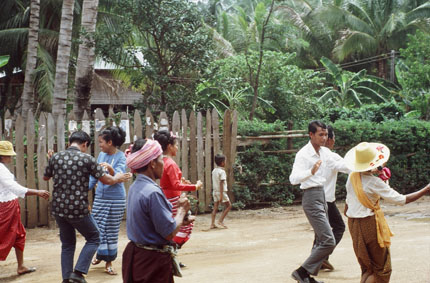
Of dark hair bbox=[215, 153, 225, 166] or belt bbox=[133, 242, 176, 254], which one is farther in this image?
dark hair bbox=[215, 153, 225, 166]

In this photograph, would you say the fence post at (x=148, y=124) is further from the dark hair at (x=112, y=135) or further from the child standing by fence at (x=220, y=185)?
the dark hair at (x=112, y=135)

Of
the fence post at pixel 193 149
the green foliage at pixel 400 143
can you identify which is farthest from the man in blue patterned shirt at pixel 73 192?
the green foliage at pixel 400 143

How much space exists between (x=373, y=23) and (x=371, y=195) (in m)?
26.4

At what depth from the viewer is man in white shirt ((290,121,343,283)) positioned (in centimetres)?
543

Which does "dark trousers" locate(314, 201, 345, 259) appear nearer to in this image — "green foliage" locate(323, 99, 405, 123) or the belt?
the belt

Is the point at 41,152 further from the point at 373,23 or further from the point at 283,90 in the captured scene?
the point at 373,23

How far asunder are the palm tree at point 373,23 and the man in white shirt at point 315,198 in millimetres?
23314

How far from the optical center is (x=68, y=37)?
1088cm

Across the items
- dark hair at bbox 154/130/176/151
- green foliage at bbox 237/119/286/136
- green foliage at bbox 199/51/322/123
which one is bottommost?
dark hair at bbox 154/130/176/151

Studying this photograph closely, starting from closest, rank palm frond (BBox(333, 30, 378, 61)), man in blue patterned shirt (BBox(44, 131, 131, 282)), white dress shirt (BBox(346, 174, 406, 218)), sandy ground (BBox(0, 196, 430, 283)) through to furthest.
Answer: white dress shirt (BBox(346, 174, 406, 218))
man in blue patterned shirt (BBox(44, 131, 131, 282))
sandy ground (BBox(0, 196, 430, 283))
palm frond (BBox(333, 30, 378, 61))

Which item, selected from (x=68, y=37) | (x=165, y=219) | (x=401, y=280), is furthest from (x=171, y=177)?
(x=68, y=37)

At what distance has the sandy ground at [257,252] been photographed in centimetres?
599

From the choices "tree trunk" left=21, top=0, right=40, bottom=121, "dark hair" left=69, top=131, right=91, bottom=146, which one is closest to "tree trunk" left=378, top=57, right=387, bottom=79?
"tree trunk" left=21, top=0, right=40, bottom=121

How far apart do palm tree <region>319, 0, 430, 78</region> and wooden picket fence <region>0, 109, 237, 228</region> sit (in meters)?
19.5
